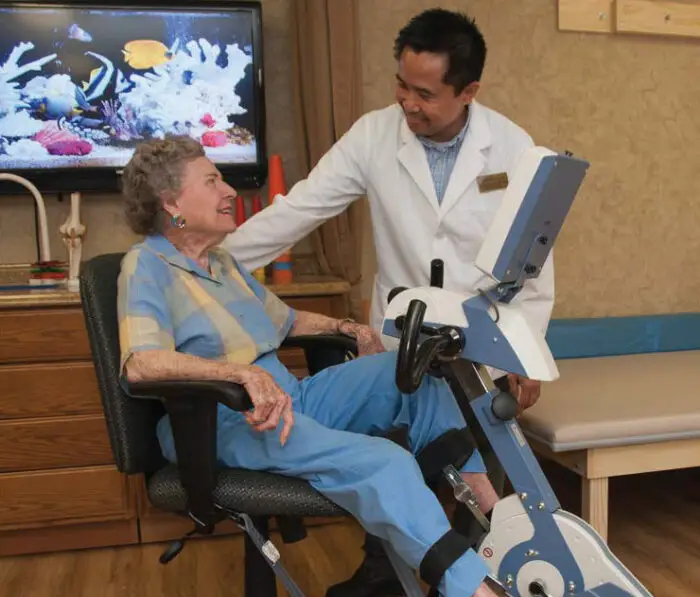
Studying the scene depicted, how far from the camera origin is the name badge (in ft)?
6.11

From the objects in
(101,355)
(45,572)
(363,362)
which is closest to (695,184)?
(363,362)

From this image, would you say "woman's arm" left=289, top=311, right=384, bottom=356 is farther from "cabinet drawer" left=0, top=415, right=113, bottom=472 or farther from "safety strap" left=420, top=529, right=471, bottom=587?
"cabinet drawer" left=0, top=415, right=113, bottom=472

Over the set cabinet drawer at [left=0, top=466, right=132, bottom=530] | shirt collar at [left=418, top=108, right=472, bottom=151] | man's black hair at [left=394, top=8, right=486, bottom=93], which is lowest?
cabinet drawer at [left=0, top=466, right=132, bottom=530]

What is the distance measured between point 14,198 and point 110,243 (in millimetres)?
364

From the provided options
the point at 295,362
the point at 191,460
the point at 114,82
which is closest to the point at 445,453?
the point at 191,460

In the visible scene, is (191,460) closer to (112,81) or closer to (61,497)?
(61,497)

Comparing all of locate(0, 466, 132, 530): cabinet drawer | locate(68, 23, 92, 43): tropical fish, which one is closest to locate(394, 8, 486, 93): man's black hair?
locate(68, 23, 92, 43): tropical fish

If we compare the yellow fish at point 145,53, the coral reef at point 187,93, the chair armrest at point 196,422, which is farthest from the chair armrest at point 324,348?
the yellow fish at point 145,53

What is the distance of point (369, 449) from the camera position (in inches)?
51.9

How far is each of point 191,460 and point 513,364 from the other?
59 centimetres

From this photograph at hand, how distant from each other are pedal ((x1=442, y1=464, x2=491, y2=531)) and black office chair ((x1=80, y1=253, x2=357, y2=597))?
0.24m

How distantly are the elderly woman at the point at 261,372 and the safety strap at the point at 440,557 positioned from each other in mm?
10

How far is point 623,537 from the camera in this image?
95.8 inches

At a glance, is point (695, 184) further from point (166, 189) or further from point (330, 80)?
point (166, 189)
